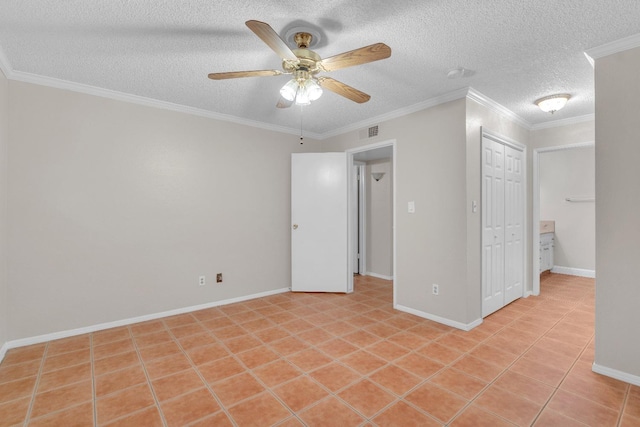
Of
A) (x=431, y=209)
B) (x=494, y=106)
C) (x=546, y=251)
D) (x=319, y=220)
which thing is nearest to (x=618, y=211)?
(x=431, y=209)

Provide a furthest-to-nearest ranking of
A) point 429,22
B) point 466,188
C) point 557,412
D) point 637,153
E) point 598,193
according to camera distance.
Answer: point 466,188 → point 598,193 → point 637,153 → point 429,22 → point 557,412

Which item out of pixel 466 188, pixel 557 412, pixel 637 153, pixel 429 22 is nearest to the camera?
pixel 557 412

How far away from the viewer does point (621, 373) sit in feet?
6.86

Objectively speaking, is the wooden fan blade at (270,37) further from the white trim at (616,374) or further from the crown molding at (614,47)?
the white trim at (616,374)

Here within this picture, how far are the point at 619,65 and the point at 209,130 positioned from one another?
148 inches

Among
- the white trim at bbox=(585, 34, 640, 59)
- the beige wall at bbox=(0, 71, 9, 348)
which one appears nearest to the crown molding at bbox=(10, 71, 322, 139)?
the beige wall at bbox=(0, 71, 9, 348)

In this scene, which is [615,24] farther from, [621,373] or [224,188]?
[224,188]

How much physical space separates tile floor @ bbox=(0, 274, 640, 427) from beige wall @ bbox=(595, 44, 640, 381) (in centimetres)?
30

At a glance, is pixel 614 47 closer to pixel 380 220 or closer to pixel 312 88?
pixel 312 88

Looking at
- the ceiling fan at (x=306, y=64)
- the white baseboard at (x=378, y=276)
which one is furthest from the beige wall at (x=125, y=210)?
the white baseboard at (x=378, y=276)

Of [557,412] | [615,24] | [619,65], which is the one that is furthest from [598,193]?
[557,412]

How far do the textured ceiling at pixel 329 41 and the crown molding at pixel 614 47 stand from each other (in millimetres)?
55

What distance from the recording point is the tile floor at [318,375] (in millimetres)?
1748

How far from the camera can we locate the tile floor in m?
1.75
